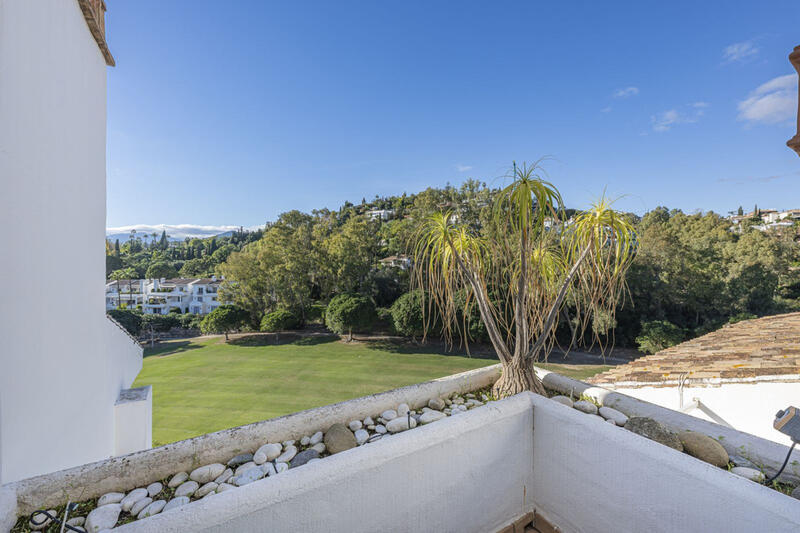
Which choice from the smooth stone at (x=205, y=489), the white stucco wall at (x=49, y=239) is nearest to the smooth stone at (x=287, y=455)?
the smooth stone at (x=205, y=489)

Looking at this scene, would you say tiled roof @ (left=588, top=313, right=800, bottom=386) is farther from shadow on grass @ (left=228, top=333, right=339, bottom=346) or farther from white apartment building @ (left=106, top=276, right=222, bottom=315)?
white apartment building @ (left=106, top=276, right=222, bottom=315)

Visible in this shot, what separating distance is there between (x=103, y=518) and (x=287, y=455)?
2.10ft

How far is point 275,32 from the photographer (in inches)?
308

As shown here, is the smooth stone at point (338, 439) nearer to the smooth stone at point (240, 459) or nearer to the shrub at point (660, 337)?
the smooth stone at point (240, 459)

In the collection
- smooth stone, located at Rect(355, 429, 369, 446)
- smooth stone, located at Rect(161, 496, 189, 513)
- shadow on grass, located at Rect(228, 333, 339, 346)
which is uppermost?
smooth stone, located at Rect(161, 496, 189, 513)

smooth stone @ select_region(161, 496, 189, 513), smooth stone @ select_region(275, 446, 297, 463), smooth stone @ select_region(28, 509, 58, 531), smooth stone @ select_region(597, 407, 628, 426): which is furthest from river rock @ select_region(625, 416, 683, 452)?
smooth stone @ select_region(28, 509, 58, 531)

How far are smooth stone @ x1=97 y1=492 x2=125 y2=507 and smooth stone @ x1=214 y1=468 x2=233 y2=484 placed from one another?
12.6 inches

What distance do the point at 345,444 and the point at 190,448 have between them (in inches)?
27.3

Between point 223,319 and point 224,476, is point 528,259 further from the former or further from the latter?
point 223,319

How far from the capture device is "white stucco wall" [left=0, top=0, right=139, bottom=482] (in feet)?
4.30

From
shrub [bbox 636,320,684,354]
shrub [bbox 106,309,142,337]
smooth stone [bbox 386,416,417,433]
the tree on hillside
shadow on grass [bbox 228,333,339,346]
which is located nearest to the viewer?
smooth stone [bbox 386,416,417,433]

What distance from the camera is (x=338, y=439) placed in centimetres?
156

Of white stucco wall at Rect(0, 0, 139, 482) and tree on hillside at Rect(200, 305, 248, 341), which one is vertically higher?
white stucco wall at Rect(0, 0, 139, 482)

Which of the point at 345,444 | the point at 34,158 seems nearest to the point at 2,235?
the point at 34,158
